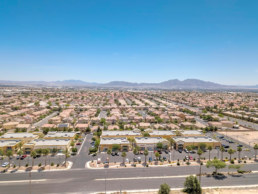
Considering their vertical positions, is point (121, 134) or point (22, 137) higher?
point (121, 134)

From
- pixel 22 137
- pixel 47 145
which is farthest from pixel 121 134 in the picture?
pixel 22 137

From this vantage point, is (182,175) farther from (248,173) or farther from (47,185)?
(47,185)

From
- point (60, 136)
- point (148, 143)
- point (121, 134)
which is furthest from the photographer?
point (121, 134)

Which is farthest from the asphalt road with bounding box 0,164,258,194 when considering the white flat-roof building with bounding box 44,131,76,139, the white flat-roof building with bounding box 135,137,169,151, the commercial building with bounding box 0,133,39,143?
the commercial building with bounding box 0,133,39,143

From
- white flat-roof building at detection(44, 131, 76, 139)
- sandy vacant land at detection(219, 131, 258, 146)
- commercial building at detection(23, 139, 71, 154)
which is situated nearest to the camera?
commercial building at detection(23, 139, 71, 154)

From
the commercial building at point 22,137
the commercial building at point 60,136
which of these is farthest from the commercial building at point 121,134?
the commercial building at point 22,137

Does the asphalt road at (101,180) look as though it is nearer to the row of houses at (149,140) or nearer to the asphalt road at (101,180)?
the asphalt road at (101,180)

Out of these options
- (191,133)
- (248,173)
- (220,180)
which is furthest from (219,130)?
(220,180)

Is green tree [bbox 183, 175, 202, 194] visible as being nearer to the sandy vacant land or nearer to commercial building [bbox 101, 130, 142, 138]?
commercial building [bbox 101, 130, 142, 138]

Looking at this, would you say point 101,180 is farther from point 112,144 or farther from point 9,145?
point 9,145
